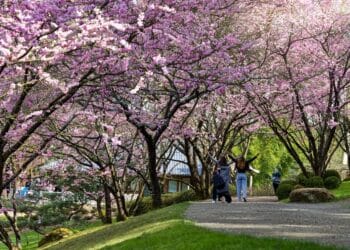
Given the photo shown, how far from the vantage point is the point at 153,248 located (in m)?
8.84

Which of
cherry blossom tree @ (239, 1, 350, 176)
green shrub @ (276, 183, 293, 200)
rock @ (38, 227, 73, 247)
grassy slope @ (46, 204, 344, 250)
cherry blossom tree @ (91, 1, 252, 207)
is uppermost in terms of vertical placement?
cherry blossom tree @ (239, 1, 350, 176)

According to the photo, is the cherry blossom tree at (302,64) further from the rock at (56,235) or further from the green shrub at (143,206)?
the rock at (56,235)

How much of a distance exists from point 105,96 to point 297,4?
874cm

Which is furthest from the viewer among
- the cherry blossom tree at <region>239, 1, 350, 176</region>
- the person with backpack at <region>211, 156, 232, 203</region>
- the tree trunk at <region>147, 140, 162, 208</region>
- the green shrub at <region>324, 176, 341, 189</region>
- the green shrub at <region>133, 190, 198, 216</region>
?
the green shrub at <region>133, 190, 198, 216</region>

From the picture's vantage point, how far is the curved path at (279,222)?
9076mm

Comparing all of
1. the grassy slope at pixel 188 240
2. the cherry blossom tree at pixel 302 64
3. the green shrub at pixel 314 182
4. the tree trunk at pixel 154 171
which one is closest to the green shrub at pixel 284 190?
the green shrub at pixel 314 182

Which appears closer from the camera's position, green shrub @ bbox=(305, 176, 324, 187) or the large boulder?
the large boulder

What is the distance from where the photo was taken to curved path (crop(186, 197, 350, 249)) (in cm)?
908

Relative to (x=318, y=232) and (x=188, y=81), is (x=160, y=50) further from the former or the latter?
(x=318, y=232)

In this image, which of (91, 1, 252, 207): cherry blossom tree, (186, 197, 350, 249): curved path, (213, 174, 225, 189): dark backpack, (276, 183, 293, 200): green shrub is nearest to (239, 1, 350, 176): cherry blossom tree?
(276, 183, 293, 200): green shrub

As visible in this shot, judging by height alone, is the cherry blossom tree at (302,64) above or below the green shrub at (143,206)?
above

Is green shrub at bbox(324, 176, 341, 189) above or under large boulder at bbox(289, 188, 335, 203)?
above

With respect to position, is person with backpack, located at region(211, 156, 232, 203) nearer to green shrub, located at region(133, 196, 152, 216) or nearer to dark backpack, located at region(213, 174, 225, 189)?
dark backpack, located at region(213, 174, 225, 189)

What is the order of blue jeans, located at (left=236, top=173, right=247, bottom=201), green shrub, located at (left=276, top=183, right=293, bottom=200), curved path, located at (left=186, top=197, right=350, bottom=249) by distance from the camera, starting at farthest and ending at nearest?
green shrub, located at (left=276, top=183, right=293, bottom=200), blue jeans, located at (left=236, top=173, right=247, bottom=201), curved path, located at (left=186, top=197, right=350, bottom=249)
